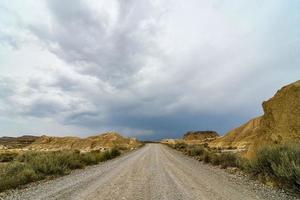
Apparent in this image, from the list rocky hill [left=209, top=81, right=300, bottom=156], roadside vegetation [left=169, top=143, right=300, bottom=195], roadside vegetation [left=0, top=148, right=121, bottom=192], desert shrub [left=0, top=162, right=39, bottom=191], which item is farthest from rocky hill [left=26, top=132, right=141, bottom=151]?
roadside vegetation [left=169, top=143, right=300, bottom=195]

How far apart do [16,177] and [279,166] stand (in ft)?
41.1

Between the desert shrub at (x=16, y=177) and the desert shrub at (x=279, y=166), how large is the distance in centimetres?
1162

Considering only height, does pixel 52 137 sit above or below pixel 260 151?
above

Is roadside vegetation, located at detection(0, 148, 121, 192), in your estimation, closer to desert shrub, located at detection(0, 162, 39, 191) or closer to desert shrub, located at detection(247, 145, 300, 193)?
desert shrub, located at detection(0, 162, 39, 191)

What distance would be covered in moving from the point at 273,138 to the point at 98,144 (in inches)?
3857

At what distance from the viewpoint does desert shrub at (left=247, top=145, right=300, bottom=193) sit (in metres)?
11.2

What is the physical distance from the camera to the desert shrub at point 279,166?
11.2 meters

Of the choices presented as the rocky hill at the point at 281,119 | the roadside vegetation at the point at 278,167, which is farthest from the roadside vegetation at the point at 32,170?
the rocky hill at the point at 281,119

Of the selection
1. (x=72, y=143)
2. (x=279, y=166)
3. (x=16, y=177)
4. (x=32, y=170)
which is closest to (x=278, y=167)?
(x=279, y=166)

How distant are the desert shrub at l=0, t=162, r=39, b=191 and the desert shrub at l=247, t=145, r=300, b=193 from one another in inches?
458

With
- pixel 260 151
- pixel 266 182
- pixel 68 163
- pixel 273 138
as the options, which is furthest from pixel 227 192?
pixel 68 163

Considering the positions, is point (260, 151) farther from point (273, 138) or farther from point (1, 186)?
point (1, 186)

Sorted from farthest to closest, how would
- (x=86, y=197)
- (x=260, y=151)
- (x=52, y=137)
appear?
(x=52, y=137) → (x=260, y=151) → (x=86, y=197)

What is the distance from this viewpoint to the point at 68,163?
2367 centimetres
